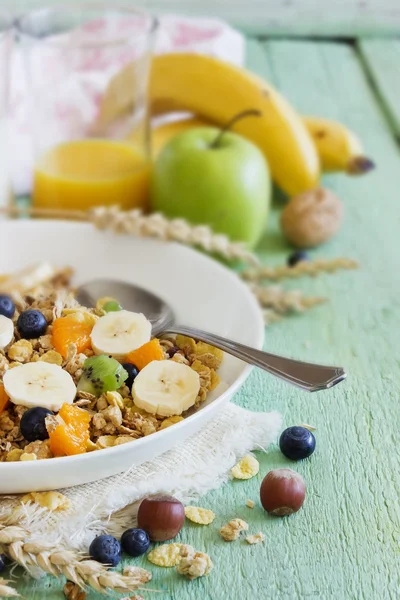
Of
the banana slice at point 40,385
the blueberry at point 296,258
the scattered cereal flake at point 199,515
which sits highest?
the banana slice at point 40,385

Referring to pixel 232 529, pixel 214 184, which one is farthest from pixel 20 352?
pixel 214 184

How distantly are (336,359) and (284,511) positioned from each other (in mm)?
447

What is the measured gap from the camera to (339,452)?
1.12 m

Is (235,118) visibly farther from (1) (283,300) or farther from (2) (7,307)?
(2) (7,307)

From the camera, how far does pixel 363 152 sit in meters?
2.24

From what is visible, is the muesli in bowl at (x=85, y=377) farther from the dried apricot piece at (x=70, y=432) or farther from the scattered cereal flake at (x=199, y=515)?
the scattered cereal flake at (x=199, y=515)

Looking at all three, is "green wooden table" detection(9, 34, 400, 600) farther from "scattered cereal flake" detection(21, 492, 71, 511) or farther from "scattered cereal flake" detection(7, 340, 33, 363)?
"scattered cereal flake" detection(7, 340, 33, 363)

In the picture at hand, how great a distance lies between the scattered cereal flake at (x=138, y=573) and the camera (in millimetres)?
877

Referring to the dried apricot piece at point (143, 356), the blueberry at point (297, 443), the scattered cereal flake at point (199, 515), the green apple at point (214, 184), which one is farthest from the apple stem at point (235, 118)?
the scattered cereal flake at point (199, 515)

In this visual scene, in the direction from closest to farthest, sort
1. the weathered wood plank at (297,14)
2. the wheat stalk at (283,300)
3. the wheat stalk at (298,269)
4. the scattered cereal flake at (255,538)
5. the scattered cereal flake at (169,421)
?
the scattered cereal flake at (255,538) → the scattered cereal flake at (169,421) → the wheat stalk at (283,300) → the wheat stalk at (298,269) → the weathered wood plank at (297,14)

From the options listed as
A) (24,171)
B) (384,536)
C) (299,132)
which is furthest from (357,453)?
(24,171)

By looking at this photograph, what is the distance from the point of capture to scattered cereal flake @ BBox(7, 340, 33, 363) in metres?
1.11

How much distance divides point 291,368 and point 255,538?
240 millimetres

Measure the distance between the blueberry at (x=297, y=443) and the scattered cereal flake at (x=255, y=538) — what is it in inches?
6.6
